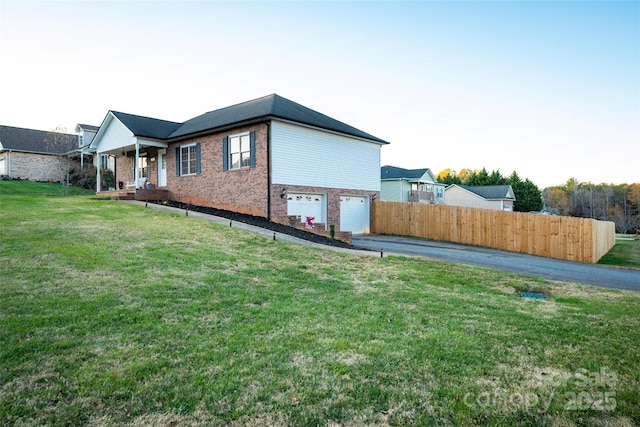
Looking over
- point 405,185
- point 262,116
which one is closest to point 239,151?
point 262,116

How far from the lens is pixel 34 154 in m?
34.3

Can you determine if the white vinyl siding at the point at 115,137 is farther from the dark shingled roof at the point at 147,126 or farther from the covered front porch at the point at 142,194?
the covered front porch at the point at 142,194

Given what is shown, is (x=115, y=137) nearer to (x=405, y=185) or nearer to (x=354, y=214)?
(x=354, y=214)

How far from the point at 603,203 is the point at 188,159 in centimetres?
8050

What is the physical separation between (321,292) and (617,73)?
52.5 feet

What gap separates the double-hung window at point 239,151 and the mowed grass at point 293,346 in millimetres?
9434

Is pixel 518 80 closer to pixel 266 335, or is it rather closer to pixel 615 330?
pixel 615 330

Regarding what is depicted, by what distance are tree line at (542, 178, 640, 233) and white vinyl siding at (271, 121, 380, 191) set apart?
191 feet

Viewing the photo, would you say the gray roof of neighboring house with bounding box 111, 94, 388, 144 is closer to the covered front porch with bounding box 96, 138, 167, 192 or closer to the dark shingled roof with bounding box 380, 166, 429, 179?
the covered front porch with bounding box 96, 138, 167, 192

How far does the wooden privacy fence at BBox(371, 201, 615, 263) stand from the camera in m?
15.7

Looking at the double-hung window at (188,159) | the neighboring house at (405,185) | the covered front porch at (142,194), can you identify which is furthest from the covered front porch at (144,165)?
the neighboring house at (405,185)

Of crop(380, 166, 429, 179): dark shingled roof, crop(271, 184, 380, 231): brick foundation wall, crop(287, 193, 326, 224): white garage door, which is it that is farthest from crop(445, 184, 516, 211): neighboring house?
crop(287, 193, 326, 224): white garage door

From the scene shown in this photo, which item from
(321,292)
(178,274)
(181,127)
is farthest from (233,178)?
(321,292)

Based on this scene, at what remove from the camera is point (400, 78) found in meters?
18.7
